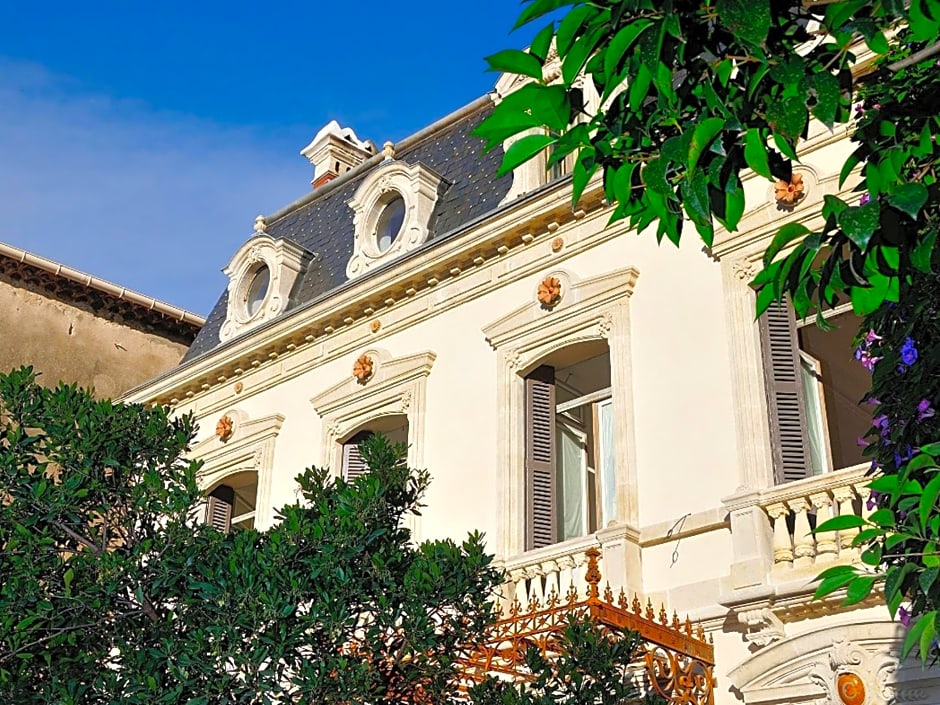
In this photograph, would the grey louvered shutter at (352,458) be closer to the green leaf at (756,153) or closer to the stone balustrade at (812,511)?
the stone balustrade at (812,511)

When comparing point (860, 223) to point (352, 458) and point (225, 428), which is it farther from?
point (225, 428)

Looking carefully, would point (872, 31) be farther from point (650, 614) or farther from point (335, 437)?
point (335, 437)

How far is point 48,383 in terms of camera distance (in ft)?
56.3

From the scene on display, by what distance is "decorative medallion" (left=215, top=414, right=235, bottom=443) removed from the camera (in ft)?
47.1

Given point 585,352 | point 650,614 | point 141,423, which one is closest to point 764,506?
point 650,614

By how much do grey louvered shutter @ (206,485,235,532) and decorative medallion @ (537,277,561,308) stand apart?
5.39 metres

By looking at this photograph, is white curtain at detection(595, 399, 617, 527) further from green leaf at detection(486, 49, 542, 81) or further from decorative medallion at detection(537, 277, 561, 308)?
green leaf at detection(486, 49, 542, 81)

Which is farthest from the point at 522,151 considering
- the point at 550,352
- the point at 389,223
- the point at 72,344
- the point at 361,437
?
the point at 72,344

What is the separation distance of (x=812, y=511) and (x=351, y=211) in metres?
8.28

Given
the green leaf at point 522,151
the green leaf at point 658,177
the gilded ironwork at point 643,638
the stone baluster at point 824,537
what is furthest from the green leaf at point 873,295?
the stone baluster at point 824,537

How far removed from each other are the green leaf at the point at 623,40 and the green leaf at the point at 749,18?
23 cm

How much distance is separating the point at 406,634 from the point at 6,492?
9.06 ft

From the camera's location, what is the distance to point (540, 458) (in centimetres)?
1128

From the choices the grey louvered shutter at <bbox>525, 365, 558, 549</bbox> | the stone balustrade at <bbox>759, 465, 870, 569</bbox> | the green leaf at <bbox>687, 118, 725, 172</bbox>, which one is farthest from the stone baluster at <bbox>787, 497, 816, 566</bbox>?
the green leaf at <bbox>687, 118, 725, 172</bbox>
